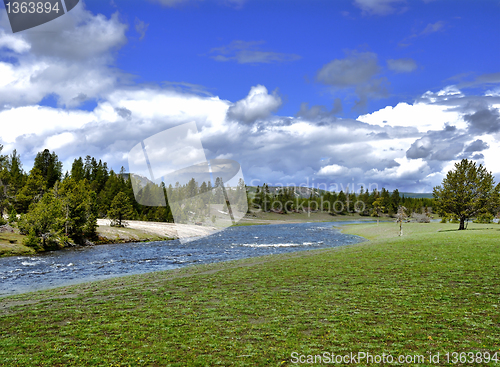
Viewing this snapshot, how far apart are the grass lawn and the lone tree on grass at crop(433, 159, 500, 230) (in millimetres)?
51365

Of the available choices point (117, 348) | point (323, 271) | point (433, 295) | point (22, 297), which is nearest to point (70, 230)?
point (22, 297)

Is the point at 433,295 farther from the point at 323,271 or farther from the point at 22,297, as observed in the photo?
the point at 22,297

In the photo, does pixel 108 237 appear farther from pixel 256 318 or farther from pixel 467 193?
pixel 467 193

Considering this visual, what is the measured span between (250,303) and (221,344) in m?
6.61

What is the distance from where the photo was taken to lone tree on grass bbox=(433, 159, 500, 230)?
72.2m

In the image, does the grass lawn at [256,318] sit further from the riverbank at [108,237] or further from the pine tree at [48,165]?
the pine tree at [48,165]

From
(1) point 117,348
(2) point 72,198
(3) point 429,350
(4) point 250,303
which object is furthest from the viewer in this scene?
(2) point 72,198

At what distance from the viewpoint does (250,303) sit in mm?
19766

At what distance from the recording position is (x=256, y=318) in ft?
55.0

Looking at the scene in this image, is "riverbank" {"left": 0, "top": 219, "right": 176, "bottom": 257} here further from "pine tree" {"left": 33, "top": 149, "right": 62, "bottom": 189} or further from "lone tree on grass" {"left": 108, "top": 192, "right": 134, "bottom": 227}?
"pine tree" {"left": 33, "top": 149, "right": 62, "bottom": 189}

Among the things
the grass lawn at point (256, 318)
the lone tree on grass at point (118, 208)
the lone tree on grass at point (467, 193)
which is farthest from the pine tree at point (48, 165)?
the lone tree on grass at point (467, 193)

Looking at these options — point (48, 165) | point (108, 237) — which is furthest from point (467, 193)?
point (48, 165)

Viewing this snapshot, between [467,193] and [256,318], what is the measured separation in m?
75.5

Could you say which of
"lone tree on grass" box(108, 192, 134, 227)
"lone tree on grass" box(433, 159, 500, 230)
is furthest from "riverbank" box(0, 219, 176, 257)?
"lone tree on grass" box(433, 159, 500, 230)
